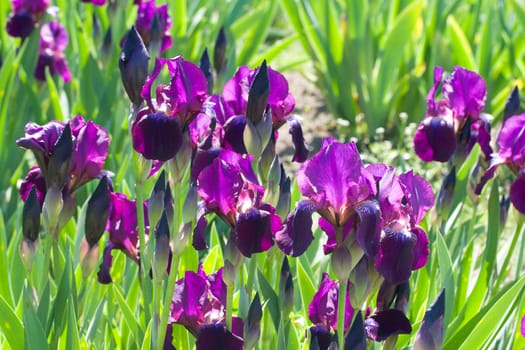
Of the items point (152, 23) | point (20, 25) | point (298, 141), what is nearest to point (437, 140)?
point (298, 141)

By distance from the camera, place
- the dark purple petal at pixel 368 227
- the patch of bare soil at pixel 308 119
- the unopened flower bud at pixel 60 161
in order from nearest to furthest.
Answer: the dark purple petal at pixel 368 227 → the unopened flower bud at pixel 60 161 → the patch of bare soil at pixel 308 119

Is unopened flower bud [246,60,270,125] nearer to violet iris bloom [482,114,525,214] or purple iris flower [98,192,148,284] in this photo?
purple iris flower [98,192,148,284]

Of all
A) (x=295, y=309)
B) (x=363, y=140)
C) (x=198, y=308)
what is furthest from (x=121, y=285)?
(x=363, y=140)

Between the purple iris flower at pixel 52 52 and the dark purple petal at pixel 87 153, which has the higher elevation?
the purple iris flower at pixel 52 52

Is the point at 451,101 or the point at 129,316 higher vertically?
the point at 451,101

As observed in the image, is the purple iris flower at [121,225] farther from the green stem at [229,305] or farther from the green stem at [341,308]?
the green stem at [341,308]

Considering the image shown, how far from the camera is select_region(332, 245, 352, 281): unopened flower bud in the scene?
1380mm

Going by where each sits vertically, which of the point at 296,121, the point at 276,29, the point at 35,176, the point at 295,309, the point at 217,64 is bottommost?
the point at 295,309

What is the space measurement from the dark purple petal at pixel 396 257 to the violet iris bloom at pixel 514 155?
0.60m

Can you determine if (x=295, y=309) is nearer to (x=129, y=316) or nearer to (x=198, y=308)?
(x=129, y=316)

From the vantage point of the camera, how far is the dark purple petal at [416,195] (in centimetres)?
145

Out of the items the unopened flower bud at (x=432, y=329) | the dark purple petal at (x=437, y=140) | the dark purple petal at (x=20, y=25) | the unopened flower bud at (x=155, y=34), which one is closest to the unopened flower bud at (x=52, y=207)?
the unopened flower bud at (x=432, y=329)

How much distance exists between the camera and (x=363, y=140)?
440 centimetres

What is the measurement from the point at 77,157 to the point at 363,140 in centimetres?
288
